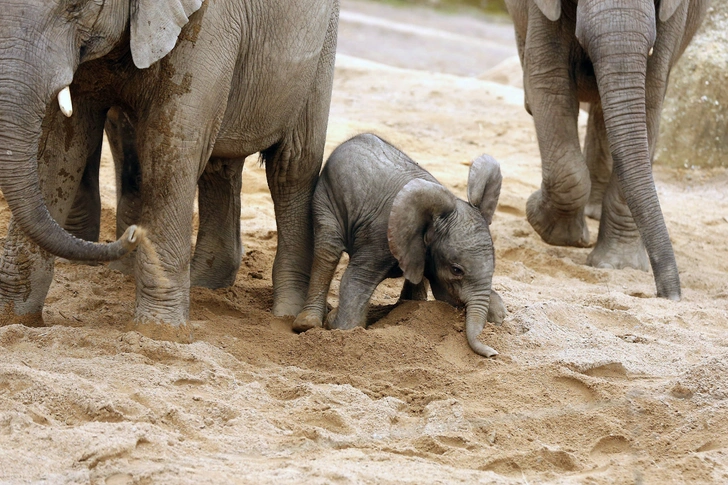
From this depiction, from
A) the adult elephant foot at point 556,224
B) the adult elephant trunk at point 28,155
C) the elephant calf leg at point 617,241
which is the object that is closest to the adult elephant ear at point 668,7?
the elephant calf leg at point 617,241

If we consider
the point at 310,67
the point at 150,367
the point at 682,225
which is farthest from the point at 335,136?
the point at 150,367

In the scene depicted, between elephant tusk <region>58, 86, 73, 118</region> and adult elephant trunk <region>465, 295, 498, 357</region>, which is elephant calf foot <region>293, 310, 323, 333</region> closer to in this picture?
adult elephant trunk <region>465, 295, 498, 357</region>

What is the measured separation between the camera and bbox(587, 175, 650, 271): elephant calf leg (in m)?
8.14

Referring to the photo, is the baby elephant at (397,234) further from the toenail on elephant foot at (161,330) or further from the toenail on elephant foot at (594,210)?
the toenail on elephant foot at (594,210)

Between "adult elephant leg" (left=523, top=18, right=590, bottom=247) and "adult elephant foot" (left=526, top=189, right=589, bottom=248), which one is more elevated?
"adult elephant leg" (left=523, top=18, right=590, bottom=247)

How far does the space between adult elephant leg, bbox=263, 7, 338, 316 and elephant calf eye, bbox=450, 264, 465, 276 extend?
0.96 m

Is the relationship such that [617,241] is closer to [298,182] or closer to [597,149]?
[597,149]

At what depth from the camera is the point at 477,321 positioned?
5789 millimetres

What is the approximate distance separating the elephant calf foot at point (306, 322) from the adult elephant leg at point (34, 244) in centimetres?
129

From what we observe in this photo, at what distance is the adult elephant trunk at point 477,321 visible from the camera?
5.60m

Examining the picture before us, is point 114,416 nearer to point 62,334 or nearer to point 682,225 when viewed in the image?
point 62,334

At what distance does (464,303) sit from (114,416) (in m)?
2.19

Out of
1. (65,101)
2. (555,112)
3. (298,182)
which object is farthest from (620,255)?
(65,101)

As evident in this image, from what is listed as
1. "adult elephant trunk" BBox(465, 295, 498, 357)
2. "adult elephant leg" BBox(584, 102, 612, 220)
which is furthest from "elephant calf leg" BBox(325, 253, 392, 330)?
"adult elephant leg" BBox(584, 102, 612, 220)
